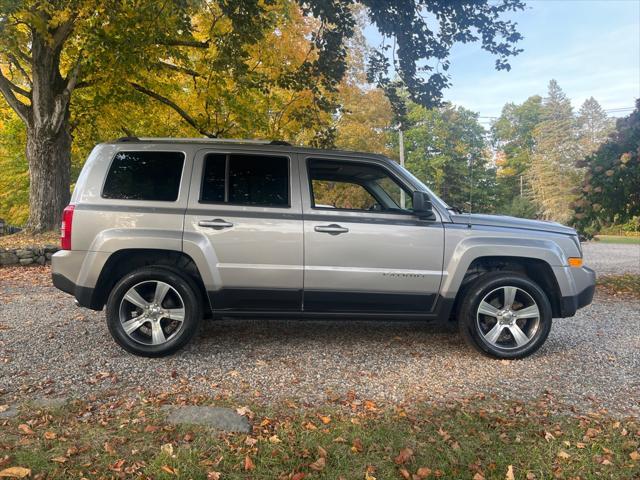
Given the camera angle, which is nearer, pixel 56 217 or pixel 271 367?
pixel 271 367

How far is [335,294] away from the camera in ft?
14.3

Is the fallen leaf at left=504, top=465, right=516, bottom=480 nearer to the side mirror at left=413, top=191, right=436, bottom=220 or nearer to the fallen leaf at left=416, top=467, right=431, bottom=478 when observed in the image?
the fallen leaf at left=416, top=467, right=431, bottom=478

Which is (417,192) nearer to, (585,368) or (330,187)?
(330,187)

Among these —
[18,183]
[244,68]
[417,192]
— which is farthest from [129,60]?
[18,183]

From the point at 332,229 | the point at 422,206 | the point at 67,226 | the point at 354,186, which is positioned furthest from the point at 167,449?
the point at 354,186

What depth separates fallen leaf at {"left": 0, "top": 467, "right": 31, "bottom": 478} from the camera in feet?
8.11

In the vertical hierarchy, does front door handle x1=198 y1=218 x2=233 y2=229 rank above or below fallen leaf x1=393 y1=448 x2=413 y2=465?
above

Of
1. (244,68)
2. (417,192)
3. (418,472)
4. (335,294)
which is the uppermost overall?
(244,68)

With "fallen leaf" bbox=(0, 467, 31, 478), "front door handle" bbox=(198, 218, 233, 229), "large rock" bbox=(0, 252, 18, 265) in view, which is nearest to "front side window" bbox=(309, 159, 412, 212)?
"front door handle" bbox=(198, 218, 233, 229)

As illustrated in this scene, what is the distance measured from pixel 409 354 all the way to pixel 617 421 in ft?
5.97

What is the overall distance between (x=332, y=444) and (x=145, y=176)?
116 inches

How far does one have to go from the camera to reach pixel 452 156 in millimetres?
53344

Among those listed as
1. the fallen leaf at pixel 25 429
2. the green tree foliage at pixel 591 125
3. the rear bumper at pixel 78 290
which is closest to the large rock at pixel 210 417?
the fallen leaf at pixel 25 429

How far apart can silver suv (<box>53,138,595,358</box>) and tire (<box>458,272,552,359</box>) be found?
12 mm
